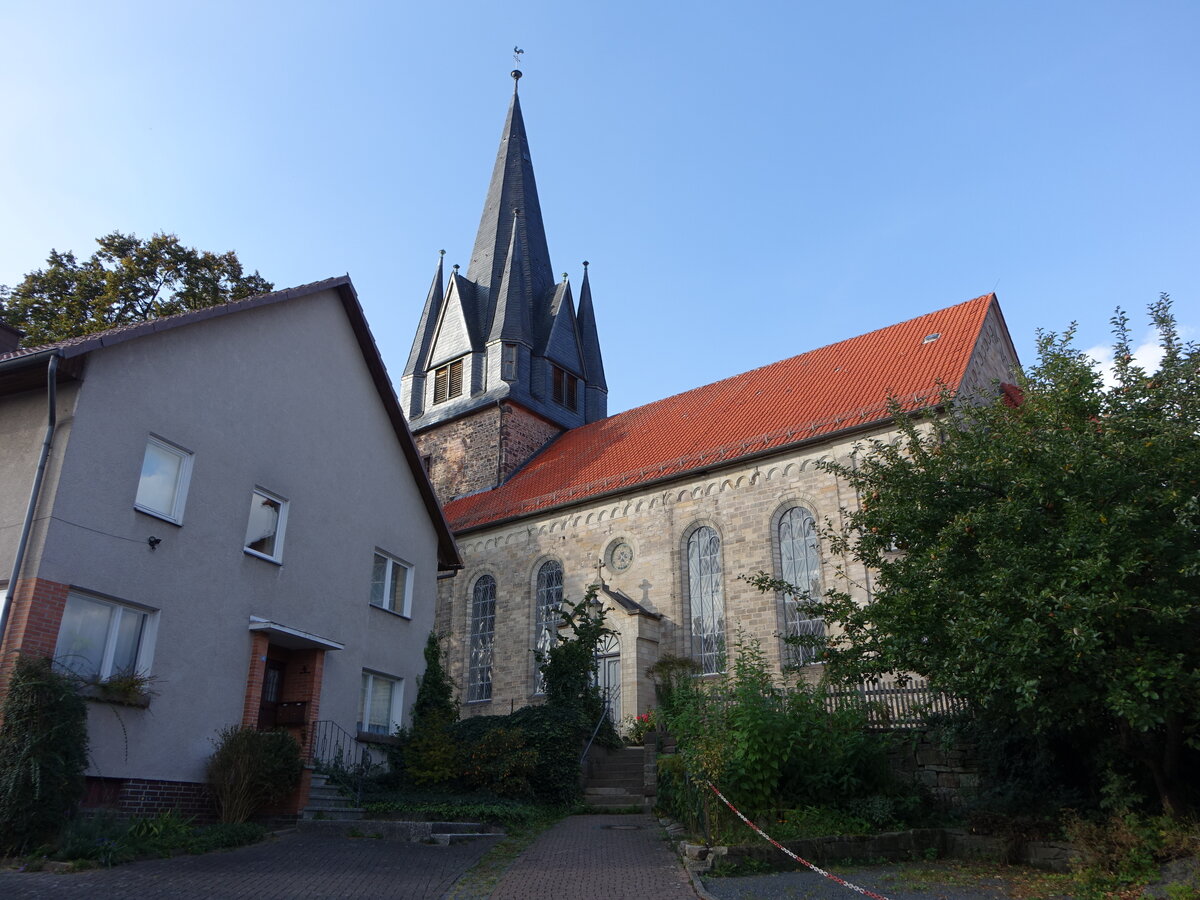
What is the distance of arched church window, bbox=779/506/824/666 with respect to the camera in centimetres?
1891

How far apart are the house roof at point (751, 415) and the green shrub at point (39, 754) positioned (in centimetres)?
1404

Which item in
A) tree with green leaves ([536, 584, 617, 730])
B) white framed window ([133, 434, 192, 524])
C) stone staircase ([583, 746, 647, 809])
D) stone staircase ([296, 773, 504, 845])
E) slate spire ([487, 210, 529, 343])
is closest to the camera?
stone staircase ([296, 773, 504, 845])

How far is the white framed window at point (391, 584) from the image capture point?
1543cm

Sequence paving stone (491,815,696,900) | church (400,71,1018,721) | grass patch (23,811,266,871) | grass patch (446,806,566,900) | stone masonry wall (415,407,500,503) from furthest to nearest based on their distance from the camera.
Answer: stone masonry wall (415,407,500,503) → church (400,71,1018,721) → grass patch (23,811,266,871) → grass patch (446,806,566,900) → paving stone (491,815,696,900)

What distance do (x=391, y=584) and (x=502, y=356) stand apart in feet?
51.7

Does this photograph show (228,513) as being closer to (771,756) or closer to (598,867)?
(598,867)

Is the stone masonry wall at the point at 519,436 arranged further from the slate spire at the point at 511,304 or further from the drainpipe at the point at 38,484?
the drainpipe at the point at 38,484

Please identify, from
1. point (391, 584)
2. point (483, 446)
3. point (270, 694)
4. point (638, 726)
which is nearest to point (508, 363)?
point (483, 446)

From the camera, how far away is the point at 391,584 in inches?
622

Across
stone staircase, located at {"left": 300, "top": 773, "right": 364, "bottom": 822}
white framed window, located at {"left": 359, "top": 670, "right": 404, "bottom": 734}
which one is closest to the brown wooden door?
stone staircase, located at {"left": 300, "top": 773, "right": 364, "bottom": 822}

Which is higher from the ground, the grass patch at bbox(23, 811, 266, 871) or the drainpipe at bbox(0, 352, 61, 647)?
the drainpipe at bbox(0, 352, 61, 647)

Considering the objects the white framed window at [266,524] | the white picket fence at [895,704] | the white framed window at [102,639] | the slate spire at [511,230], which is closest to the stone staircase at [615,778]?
the white picket fence at [895,704]

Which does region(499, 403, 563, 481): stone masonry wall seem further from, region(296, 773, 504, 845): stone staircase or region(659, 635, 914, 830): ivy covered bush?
region(659, 635, 914, 830): ivy covered bush

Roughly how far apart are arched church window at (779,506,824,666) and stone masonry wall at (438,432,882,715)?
189 millimetres
